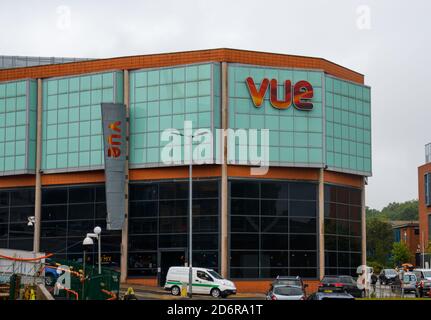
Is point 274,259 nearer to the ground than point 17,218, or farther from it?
nearer to the ground

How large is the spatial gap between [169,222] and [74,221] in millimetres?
8632

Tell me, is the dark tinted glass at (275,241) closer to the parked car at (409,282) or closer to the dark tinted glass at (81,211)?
the parked car at (409,282)

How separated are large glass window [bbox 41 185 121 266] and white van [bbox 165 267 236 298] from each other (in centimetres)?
1020

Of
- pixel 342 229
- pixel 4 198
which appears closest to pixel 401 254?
pixel 342 229

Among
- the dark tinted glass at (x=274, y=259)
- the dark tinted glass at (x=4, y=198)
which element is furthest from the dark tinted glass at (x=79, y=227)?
the dark tinted glass at (x=274, y=259)

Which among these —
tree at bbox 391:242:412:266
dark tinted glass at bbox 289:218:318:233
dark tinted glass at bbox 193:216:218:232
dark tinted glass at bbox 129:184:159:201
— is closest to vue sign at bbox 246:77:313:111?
dark tinted glass at bbox 289:218:318:233

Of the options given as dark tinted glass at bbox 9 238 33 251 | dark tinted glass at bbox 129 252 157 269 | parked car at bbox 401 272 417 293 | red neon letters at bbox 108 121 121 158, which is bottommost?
parked car at bbox 401 272 417 293

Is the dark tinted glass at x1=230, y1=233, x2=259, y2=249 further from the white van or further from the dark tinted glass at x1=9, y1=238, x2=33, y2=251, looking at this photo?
the dark tinted glass at x1=9, y1=238, x2=33, y2=251

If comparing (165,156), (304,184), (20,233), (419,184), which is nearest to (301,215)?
(304,184)

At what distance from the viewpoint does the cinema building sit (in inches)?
2457

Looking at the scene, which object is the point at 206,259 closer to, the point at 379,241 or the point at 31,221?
the point at 31,221

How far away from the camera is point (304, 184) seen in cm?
6475

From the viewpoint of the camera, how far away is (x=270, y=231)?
62469mm
